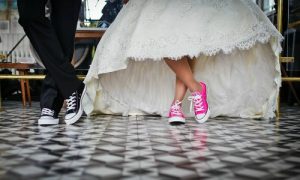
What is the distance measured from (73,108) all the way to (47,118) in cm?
16

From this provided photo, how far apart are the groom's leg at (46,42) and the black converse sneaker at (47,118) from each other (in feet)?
0.40

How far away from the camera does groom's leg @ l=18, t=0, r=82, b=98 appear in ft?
6.92

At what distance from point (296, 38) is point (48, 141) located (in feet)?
8.33

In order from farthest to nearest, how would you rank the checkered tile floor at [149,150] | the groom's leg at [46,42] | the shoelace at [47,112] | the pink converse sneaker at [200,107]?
the pink converse sneaker at [200,107] < the shoelace at [47,112] < the groom's leg at [46,42] < the checkered tile floor at [149,150]

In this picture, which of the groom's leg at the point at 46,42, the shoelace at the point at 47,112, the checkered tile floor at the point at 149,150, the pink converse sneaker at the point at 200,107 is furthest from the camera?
the pink converse sneaker at the point at 200,107

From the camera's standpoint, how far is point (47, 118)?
86.5 inches

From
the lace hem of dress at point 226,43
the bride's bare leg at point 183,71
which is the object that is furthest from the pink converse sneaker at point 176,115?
the lace hem of dress at point 226,43

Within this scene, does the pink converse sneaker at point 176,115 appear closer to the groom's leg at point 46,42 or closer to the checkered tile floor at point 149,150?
the checkered tile floor at point 149,150

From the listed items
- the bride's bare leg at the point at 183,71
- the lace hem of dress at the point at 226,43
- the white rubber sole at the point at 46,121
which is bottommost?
the white rubber sole at the point at 46,121

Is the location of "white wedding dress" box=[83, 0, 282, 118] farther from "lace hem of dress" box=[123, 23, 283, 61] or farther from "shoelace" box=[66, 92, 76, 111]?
"shoelace" box=[66, 92, 76, 111]

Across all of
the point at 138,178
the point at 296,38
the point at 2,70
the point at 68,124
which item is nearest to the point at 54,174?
the point at 138,178

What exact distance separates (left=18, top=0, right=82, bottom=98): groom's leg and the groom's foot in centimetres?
5

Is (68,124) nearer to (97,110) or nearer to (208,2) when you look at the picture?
(97,110)

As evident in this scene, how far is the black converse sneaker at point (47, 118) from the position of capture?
7.18 feet
